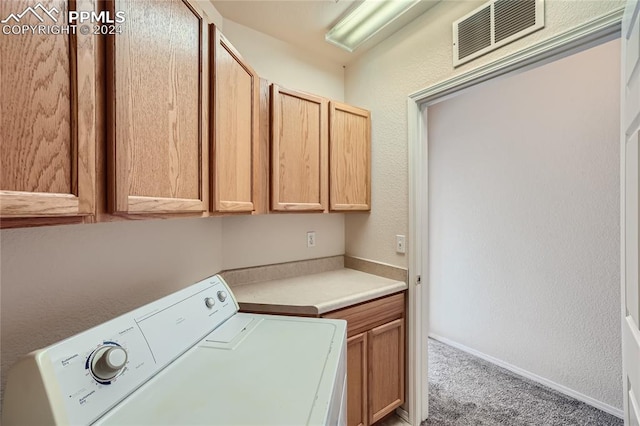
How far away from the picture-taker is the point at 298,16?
5.79 ft

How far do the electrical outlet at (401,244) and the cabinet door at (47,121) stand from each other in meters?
1.70

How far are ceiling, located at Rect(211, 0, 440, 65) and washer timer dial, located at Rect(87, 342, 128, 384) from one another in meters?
1.87

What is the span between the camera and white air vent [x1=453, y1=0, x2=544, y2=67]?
4.21 ft

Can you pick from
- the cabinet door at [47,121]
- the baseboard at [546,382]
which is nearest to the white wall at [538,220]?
the baseboard at [546,382]

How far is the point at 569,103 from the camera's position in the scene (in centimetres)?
207

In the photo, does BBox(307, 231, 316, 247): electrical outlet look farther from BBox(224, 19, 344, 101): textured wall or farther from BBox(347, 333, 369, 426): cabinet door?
BBox(224, 19, 344, 101): textured wall

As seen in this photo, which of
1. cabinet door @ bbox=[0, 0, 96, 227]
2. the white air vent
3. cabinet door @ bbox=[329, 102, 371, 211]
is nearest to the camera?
cabinet door @ bbox=[0, 0, 96, 227]

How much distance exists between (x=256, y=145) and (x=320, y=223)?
3.08 ft

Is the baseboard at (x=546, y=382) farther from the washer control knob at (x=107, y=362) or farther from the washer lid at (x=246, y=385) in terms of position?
the washer control knob at (x=107, y=362)

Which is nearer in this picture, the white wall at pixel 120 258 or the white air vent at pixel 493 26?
the white wall at pixel 120 258

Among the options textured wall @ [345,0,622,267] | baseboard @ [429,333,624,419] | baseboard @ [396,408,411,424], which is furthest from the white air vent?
baseboard @ [429,333,624,419]

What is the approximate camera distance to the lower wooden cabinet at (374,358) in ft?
5.20
